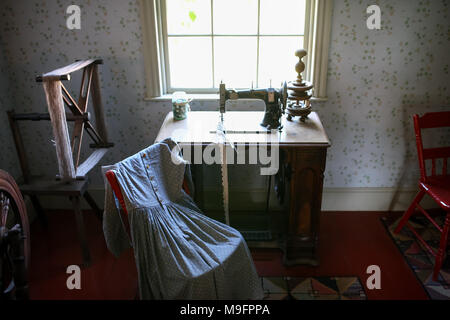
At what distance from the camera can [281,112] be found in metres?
2.43

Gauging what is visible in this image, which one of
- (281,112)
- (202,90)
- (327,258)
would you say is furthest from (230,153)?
(327,258)

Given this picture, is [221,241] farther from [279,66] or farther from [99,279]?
[279,66]

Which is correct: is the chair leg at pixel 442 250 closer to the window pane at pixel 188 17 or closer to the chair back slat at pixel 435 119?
the chair back slat at pixel 435 119

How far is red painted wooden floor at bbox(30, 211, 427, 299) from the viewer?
7.93 feet

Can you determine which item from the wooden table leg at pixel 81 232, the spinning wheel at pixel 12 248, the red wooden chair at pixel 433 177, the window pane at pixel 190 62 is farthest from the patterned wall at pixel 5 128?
the red wooden chair at pixel 433 177

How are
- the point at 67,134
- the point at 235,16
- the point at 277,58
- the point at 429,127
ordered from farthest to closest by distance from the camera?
the point at 277,58 < the point at 235,16 < the point at 429,127 < the point at 67,134

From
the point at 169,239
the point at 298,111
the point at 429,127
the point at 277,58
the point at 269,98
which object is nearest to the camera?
the point at 169,239

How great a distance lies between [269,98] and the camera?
238cm

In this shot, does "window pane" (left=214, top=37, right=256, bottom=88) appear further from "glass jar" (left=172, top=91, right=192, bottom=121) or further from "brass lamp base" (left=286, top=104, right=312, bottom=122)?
"brass lamp base" (left=286, top=104, right=312, bottom=122)

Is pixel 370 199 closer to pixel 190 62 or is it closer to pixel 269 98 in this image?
pixel 269 98

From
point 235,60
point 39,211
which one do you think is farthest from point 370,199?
point 39,211

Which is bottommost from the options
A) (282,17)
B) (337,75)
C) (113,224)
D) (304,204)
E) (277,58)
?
(304,204)

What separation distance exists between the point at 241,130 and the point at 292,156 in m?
0.34
